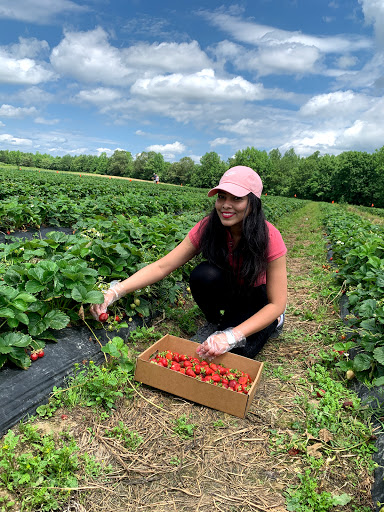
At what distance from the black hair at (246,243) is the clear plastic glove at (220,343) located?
49 cm

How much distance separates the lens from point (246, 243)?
265cm

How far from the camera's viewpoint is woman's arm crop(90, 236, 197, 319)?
8.97ft

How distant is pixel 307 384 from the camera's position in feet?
9.20

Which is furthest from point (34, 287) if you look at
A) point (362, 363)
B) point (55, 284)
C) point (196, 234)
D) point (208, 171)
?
point (208, 171)

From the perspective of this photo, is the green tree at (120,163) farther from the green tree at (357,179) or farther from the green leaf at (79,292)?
the green leaf at (79,292)

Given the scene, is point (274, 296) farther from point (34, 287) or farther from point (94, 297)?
point (34, 287)

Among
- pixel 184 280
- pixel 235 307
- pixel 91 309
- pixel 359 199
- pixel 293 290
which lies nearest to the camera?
pixel 91 309

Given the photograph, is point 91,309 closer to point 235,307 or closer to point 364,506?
point 235,307

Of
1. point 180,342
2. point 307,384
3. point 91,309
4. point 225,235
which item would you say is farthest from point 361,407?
point 91,309

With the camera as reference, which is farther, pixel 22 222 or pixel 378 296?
pixel 22 222

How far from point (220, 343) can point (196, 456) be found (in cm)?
73

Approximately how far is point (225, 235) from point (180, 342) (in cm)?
93

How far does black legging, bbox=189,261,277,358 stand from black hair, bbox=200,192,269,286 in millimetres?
113

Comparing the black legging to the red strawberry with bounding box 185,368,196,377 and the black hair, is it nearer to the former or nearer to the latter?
the black hair
